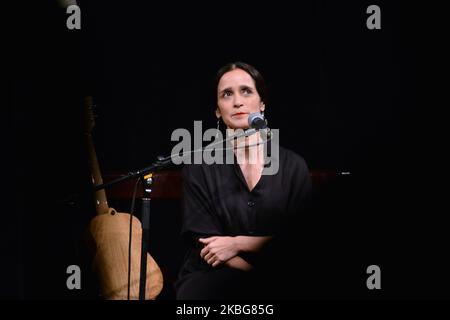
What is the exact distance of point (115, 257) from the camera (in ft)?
7.17

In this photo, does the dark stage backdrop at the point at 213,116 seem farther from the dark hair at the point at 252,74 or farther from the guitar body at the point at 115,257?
the dark hair at the point at 252,74

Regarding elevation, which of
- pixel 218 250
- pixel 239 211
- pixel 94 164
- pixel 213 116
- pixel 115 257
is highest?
pixel 213 116

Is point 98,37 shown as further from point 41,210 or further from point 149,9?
point 41,210

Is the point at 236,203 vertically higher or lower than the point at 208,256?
higher

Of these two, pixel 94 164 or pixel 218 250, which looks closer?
pixel 218 250

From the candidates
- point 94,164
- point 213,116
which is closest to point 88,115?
point 94,164

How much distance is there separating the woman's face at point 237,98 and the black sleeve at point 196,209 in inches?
10.7

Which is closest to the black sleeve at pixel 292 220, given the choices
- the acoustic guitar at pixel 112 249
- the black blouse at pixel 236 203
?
the black blouse at pixel 236 203

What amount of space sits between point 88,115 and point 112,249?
668 mm

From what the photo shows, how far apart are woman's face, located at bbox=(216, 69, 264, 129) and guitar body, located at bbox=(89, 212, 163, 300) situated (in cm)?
75

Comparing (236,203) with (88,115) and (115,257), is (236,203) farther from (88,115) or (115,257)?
(88,115)

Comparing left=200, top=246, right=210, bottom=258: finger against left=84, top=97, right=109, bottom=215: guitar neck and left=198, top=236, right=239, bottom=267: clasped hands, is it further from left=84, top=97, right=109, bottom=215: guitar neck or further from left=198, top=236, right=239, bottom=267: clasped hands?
left=84, top=97, right=109, bottom=215: guitar neck

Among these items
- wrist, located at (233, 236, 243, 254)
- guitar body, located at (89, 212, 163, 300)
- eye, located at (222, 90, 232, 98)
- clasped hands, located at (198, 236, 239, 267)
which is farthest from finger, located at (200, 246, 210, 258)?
eye, located at (222, 90, 232, 98)

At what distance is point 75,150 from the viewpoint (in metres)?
2.50
